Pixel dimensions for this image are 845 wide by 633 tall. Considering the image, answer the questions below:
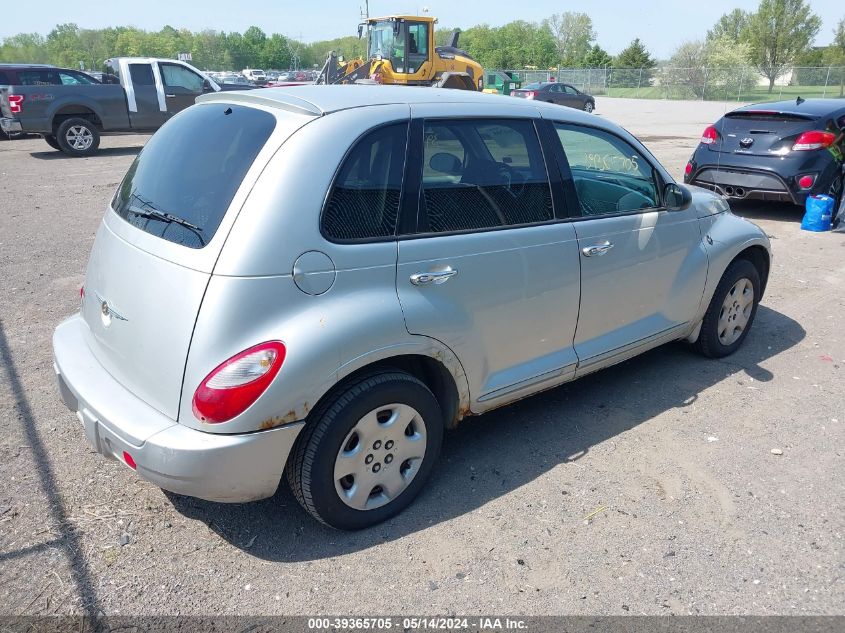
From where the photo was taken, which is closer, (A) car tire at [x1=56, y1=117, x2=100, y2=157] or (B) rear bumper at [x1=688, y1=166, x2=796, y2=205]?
(B) rear bumper at [x1=688, y1=166, x2=796, y2=205]

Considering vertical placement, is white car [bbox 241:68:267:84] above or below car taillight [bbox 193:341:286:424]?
above

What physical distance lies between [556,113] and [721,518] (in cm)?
220

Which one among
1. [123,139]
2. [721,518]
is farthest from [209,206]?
[123,139]

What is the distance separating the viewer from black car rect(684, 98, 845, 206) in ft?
28.2

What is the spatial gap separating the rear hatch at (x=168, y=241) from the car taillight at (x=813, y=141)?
25.9 feet

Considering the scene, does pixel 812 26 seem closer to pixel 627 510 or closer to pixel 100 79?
pixel 100 79

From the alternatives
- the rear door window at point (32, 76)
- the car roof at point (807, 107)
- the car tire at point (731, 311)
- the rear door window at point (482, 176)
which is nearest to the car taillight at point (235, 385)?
the rear door window at point (482, 176)

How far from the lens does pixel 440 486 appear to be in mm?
3422

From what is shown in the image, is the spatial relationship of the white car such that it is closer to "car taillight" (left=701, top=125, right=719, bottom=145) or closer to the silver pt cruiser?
"car taillight" (left=701, top=125, right=719, bottom=145)

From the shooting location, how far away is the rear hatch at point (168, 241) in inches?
104

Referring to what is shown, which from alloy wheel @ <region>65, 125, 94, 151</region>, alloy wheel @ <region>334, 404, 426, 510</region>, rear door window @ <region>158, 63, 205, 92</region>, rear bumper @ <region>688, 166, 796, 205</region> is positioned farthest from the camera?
rear door window @ <region>158, 63, 205, 92</region>

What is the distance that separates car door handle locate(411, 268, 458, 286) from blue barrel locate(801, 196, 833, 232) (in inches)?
287

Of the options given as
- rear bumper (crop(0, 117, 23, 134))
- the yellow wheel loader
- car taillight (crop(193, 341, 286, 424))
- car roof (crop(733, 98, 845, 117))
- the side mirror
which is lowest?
rear bumper (crop(0, 117, 23, 134))

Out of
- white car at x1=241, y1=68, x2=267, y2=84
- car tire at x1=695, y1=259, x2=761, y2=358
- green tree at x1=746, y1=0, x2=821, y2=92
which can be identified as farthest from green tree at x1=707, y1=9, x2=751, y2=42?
car tire at x1=695, y1=259, x2=761, y2=358
